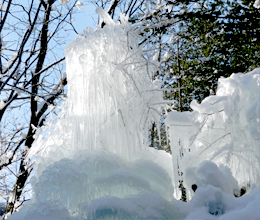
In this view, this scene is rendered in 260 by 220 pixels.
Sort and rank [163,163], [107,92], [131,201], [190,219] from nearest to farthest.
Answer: [190,219] < [131,201] < [107,92] < [163,163]

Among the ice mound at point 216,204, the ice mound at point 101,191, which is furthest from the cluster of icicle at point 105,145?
the ice mound at point 216,204

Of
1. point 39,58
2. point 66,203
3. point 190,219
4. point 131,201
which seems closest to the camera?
point 190,219

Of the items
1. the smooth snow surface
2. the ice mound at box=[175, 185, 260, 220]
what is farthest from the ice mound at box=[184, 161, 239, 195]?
the ice mound at box=[175, 185, 260, 220]

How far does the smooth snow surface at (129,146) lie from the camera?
93.7 inches

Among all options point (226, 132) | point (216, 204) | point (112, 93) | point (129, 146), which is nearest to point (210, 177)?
point (216, 204)

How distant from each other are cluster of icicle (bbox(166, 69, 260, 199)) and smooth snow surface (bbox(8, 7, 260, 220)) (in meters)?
0.01

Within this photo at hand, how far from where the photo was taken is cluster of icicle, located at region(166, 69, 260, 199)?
9.31ft

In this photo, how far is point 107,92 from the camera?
116 inches

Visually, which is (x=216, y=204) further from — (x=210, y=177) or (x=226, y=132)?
(x=226, y=132)

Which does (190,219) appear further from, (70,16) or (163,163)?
(70,16)

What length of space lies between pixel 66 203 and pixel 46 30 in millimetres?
5742

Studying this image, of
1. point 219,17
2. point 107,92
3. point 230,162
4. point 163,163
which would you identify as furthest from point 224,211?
point 219,17

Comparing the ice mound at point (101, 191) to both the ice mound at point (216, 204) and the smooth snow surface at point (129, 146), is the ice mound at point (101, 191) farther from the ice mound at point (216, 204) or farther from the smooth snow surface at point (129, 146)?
the ice mound at point (216, 204)

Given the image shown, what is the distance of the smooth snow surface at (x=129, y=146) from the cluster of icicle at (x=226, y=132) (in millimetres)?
11
